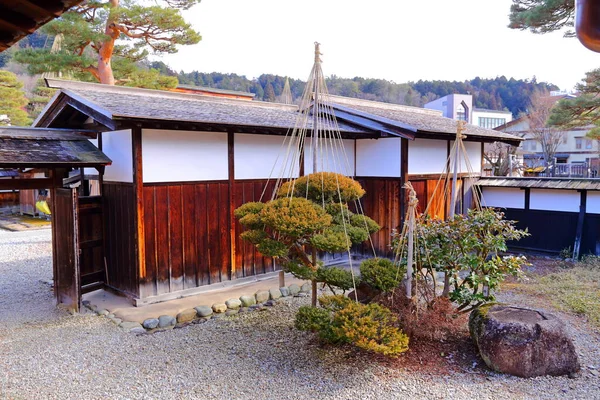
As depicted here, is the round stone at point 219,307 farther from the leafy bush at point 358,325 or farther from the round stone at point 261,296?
the leafy bush at point 358,325

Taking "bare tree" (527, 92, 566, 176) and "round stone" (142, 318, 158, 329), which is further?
"bare tree" (527, 92, 566, 176)

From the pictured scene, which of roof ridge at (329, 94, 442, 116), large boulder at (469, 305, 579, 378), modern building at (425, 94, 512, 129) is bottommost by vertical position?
large boulder at (469, 305, 579, 378)

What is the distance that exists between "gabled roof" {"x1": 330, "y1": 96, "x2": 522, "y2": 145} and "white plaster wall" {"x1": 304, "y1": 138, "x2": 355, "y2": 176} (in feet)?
3.26

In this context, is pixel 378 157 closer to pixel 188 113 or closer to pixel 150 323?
pixel 188 113

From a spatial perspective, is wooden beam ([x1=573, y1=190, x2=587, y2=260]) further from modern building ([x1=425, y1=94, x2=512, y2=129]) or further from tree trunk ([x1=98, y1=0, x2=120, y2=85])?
modern building ([x1=425, y1=94, x2=512, y2=129])

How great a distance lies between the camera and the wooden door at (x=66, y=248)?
6.82 meters

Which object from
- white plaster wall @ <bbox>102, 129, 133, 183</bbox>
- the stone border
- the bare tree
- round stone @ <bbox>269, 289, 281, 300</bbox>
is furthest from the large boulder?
the bare tree

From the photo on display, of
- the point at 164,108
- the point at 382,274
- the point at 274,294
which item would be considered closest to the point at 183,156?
the point at 164,108

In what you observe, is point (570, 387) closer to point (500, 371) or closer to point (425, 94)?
point (500, 371)

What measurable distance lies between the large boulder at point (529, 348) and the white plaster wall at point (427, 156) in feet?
18.2

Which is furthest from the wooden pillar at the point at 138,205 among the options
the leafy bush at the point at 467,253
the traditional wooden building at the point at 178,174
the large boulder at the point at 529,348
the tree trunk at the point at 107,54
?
the tree trunk at the point at 107,54

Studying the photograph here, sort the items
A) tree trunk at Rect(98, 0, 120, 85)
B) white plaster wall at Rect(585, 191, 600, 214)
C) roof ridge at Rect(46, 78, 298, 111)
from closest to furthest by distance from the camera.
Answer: roof ridge at Rect(46, 78, 298, 111), white plaster wall at Rect(585, 191, 600, 214), tree trunk at Rect(98, 0, 120, 85)

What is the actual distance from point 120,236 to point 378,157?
6.02 metres

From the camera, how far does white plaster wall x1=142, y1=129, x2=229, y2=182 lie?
23.1ft
